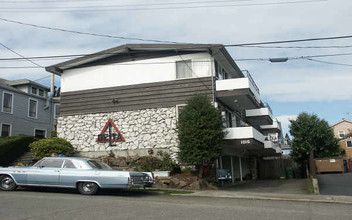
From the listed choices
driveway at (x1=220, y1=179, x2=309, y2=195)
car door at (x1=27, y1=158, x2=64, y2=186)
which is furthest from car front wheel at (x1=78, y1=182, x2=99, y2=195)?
driveway at (x1=220, y1=179, x2=309, y2=195)

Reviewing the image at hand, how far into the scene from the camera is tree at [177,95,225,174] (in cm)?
1614

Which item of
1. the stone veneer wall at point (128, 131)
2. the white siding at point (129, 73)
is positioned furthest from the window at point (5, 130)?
the white siding at point (129, 73)

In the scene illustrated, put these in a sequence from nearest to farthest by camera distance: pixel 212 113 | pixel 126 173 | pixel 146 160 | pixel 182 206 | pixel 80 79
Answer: pixel 182 206
pixel 126 173
pixel 212 113
pixel 146 160
pixel 80 79

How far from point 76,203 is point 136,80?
468 inches

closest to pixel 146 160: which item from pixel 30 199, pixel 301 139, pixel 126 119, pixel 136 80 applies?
pixel 126 119

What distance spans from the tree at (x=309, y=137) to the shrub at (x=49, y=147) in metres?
21.6

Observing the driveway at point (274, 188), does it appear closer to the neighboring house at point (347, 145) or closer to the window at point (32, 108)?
the window at point (32, 108)

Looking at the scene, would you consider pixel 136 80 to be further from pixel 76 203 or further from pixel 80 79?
pixel 76 203

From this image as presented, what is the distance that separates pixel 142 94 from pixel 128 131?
2.38 m

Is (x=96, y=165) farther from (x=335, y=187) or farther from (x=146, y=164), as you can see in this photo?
(x=335, y=187)

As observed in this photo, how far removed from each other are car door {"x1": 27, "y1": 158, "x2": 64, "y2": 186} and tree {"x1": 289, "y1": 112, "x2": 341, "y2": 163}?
2539 centimetres

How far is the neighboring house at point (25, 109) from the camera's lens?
89.8 ft

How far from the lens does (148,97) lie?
66.7ft

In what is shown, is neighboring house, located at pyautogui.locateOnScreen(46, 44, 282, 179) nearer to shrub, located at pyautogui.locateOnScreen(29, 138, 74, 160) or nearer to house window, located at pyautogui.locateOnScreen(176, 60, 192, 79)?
house window, located at pyautogui.locateOnScreen(176, 60, 192, 79)
